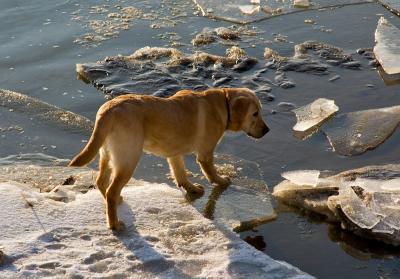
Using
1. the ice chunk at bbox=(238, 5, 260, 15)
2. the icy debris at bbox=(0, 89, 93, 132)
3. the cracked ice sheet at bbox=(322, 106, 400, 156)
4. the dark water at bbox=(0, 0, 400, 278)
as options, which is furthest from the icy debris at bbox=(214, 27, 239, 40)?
the icy debris at bbox=(0, 89, 93, 132)

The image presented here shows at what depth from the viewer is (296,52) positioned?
8711 mm

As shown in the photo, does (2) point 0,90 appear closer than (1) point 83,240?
No

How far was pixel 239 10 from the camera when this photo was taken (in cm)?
1043

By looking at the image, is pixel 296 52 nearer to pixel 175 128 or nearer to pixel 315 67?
pixel 315 67

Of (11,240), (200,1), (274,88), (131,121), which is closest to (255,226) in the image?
(131,121)

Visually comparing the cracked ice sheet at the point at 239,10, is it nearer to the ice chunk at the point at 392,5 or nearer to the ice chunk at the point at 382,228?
the ice chunk at the point at 392,5

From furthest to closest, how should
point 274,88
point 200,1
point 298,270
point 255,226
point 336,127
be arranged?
1. point 200,1
2. point 274,88
3. point 336,127
4. point 255,226
5. point 298,270

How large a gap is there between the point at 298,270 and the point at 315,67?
13.4 ft

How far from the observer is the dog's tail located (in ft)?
15.4

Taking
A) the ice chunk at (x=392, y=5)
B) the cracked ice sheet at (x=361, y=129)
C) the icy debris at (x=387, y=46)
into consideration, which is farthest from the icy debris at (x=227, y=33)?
the cracked ice sheet at (x=361, y=129)

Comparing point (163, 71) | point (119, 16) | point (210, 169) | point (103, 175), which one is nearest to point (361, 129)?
point (210, 169)

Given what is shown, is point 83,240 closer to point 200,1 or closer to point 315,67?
point 315,67

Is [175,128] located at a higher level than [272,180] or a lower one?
higher

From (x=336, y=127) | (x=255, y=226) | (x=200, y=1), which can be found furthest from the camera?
(x=200, y=1)
